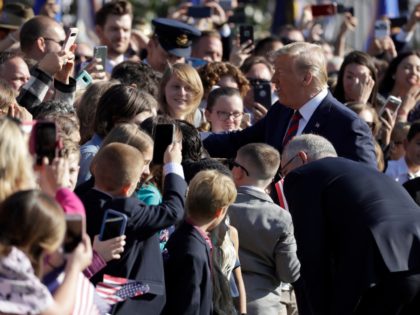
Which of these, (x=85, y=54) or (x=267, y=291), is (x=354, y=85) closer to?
(x=85, y=54)

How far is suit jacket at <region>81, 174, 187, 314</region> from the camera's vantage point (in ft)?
18.6

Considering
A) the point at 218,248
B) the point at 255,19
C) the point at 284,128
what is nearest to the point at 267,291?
the point at 218,248

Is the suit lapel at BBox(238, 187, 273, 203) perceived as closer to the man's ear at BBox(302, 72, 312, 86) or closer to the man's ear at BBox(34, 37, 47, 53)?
the man's ear at BBox(302, 72, 312, 86)

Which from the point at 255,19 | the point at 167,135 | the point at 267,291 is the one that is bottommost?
the point at 255,19

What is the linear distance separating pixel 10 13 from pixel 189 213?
580cm

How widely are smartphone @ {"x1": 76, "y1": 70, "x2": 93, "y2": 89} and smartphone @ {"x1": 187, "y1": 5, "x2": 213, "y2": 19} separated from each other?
4.43 meters

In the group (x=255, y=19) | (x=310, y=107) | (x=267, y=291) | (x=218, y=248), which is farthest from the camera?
(x=255, y=19)

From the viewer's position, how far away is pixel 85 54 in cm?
1078

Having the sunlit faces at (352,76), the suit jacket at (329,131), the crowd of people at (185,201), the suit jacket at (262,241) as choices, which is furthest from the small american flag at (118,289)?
the sunlit faces at (352,76)

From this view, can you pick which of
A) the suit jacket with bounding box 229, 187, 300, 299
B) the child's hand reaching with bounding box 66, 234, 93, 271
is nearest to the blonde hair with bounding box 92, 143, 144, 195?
the child's hand reaching with bounding box 66, 234, 93, 271

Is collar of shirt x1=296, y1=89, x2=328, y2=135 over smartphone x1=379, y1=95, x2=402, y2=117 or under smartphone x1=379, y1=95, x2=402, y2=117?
over

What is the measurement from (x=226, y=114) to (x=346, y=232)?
3.21 m

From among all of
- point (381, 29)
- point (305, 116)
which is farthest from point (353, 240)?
point (381, 29)

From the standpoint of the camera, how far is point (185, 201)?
630 centimetres
